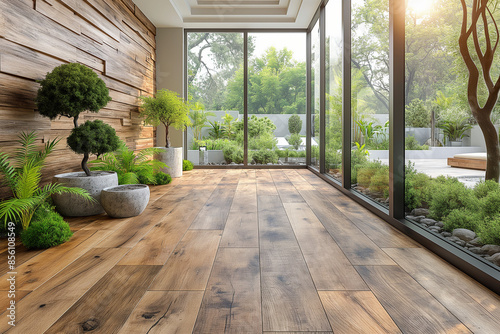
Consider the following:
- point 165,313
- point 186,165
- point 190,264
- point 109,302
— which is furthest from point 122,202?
point 186,165

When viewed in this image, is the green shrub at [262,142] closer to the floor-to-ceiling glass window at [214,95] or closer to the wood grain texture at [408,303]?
the floor-to-ceiling glass window at [214,95]

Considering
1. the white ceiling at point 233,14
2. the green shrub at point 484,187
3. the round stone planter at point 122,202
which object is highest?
the white ceiling at point 233,14

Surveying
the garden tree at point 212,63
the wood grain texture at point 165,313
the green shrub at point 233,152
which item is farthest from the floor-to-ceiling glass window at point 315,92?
the wood grain texture at point 165,313

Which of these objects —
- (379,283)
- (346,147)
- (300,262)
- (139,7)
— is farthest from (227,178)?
(379,283)

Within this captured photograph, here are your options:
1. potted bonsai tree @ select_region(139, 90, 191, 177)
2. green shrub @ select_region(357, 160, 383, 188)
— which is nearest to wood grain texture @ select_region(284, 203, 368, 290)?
green shrub @ select_region(357, 160, 383, 188)

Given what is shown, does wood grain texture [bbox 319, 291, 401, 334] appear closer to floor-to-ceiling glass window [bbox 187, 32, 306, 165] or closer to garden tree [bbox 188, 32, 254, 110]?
floor-to-ceiling glass window [bbox 187, 32, 306, 165]

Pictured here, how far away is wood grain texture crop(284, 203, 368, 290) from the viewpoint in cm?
156

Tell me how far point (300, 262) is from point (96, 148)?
1.97m

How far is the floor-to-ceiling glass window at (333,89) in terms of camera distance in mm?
4238

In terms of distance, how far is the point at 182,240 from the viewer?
7.21 ft

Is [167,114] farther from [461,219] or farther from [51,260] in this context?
[461,219]

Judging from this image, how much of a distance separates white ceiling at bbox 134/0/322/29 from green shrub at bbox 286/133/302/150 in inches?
80.3

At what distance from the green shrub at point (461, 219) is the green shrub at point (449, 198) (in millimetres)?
24

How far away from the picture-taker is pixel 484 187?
1.66 meters
